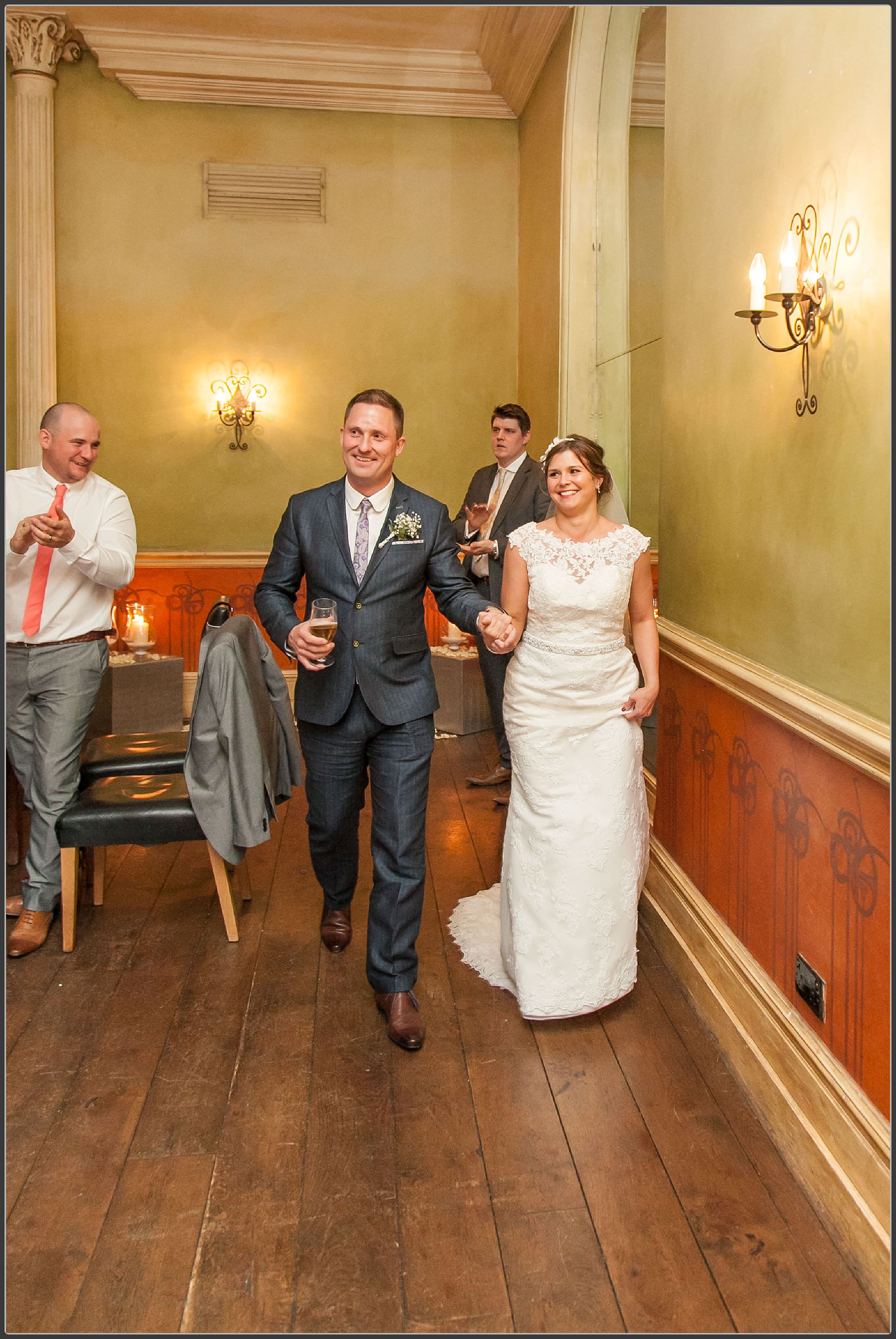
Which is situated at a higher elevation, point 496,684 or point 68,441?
point 68,441

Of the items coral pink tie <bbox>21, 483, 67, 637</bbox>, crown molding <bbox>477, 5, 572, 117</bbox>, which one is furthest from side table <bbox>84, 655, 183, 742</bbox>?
crown molding <bbox>477, 5, 572, 117</bbox>

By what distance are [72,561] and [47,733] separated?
24.7 inches

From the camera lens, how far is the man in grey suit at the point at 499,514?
5.09 metres

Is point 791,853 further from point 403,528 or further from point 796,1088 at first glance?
point 403,528

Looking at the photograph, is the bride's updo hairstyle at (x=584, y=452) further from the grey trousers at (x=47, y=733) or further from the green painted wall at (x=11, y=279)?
the green painted wall at (x=11, y=279)

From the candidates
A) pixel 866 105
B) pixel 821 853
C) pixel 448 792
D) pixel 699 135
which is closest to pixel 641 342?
pixel 699 135

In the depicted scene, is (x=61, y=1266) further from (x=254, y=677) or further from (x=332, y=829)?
(x=254, y=677)

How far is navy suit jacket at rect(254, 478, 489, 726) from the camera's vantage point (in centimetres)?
294

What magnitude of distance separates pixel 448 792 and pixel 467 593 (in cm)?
249

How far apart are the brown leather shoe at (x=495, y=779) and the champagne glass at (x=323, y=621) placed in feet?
9.66

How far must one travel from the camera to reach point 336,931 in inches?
138

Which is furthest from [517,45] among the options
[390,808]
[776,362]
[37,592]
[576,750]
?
[390,808]

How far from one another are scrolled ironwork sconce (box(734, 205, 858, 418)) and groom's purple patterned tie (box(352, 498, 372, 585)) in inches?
45.7

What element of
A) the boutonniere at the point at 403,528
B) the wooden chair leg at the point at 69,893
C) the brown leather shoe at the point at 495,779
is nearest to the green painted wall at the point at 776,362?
the boutonniere at the point at 403,528
